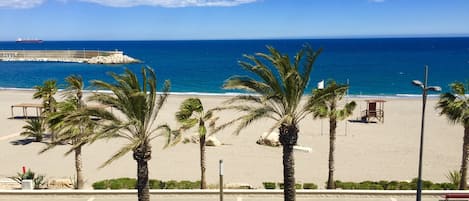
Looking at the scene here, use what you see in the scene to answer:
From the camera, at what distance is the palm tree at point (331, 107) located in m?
14.9

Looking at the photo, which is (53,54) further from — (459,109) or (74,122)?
(459,109)

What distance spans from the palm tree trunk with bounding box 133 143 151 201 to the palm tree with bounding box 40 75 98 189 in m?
1.51

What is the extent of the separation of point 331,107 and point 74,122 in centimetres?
967

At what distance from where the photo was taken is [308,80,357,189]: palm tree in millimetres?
14922

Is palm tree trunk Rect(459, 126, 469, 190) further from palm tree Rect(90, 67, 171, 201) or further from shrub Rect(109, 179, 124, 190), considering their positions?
shrub Rect(109, 179, 124, 190)

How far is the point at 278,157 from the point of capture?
975 inches

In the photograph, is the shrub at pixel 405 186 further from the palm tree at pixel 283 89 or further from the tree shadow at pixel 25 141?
the tree shadow at pixel 25 141

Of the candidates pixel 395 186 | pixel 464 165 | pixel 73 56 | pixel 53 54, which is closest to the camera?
pixel 464 165

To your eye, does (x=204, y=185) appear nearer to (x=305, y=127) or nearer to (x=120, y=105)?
(x=120, y=105)

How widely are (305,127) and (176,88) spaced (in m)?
40.3

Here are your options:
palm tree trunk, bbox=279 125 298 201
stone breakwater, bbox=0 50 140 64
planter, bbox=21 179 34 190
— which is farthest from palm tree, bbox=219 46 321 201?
stone breakwater, bbox=0 50 140 64

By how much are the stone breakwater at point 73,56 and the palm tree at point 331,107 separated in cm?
9894

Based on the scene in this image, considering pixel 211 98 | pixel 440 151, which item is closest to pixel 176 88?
pixel 211 98

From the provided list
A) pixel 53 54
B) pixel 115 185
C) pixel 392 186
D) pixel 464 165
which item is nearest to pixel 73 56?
pixel 53 54
